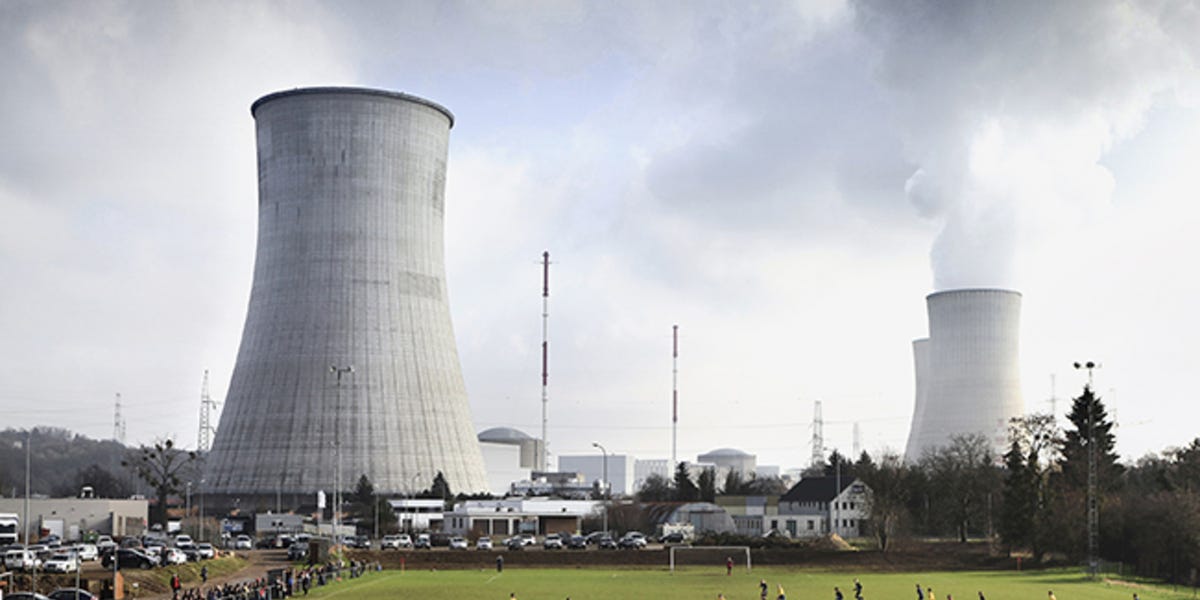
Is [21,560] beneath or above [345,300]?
beneath

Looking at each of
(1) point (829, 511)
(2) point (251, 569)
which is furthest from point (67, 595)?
(1) point (829, 511)

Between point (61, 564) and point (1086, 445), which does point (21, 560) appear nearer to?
point (61, 564)

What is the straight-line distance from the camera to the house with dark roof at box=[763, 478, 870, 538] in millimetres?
86062

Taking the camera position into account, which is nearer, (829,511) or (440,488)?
(440,488)

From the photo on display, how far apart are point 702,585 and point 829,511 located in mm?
39906

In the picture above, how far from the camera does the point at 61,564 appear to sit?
144 feet

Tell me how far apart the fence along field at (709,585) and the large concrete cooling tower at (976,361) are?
27708 millimetres

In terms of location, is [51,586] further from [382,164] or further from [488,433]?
[488,433]

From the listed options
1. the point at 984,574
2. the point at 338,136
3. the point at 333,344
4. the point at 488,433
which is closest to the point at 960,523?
the point at 984,574

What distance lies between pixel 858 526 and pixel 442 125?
40252 mm

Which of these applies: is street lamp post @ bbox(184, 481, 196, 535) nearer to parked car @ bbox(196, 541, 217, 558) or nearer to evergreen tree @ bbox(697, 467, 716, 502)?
parked car @ bbox(196, 541, 217, 558)

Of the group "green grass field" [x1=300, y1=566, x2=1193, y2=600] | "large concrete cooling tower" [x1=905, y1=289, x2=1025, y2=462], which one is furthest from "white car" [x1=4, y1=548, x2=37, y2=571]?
"large concrete cooling tower" [x1=905, y1=289, x2=1025, y2=462]

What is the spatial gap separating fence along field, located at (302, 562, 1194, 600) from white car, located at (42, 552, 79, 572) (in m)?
8.87

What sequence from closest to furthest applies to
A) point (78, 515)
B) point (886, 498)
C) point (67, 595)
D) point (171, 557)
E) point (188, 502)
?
point (67, 595)
point (171, 557)
point (886, 498)
point (78, 515)
point (188, 502)
